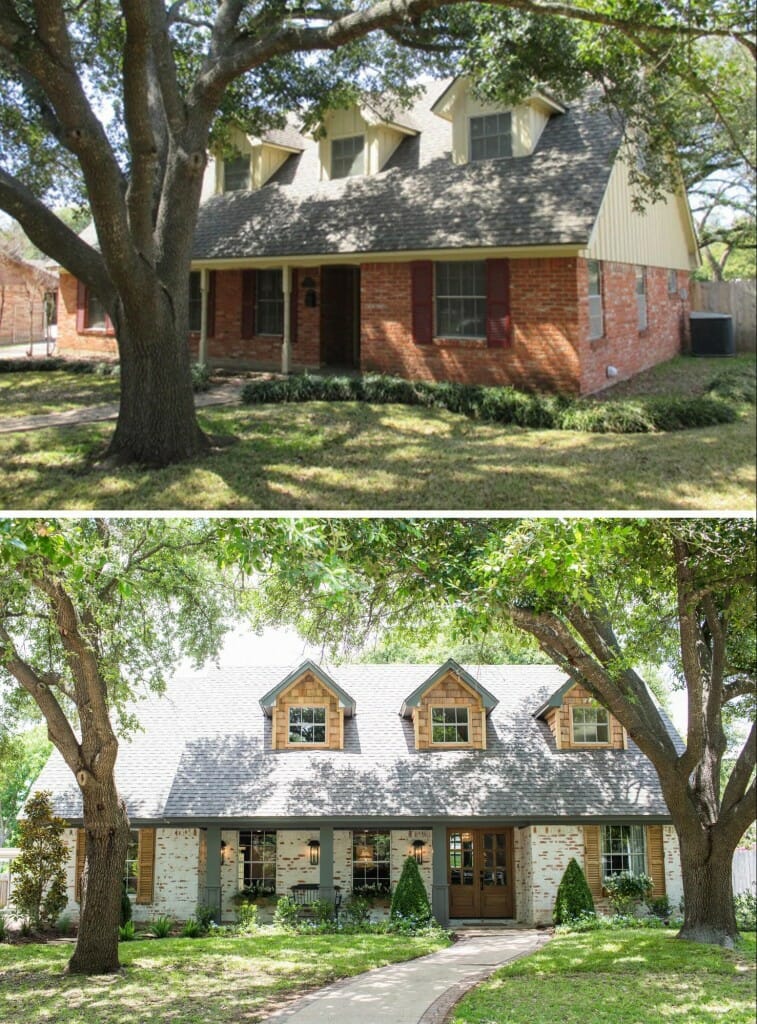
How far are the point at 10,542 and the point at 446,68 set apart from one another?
1083 centimetres

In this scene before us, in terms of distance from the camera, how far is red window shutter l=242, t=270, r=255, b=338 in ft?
59.7

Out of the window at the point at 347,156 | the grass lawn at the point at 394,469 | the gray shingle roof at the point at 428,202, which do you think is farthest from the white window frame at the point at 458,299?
the window at the point at 347,156

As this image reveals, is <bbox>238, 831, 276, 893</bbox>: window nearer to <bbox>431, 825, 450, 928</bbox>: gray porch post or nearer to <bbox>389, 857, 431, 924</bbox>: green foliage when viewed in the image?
<bbox>389, 857, 431, 924</bbox>: green foliage

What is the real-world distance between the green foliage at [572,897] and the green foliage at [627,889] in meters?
0.36

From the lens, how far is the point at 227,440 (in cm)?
1130

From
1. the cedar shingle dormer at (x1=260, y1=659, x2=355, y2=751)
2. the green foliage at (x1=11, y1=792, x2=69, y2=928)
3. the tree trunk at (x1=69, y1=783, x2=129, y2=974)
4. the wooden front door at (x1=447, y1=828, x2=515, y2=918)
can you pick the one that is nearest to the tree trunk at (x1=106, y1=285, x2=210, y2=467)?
the tree trunk at (x1=69, y1=783, x2=129, y2=974)

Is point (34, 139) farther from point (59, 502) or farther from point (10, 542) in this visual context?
point (10, 542)

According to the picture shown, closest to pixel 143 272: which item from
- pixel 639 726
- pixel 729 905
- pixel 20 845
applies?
pixel 20 845

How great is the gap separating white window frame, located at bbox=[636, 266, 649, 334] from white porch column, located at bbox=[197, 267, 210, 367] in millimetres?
7276

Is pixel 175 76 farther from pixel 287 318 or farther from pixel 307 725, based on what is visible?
pixel 307 725

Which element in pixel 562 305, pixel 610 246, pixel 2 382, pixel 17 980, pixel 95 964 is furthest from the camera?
pixel 2 382

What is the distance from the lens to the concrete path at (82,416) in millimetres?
12227

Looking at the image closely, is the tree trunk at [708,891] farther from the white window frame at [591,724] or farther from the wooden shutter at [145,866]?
the wooden shutter at [145,866]

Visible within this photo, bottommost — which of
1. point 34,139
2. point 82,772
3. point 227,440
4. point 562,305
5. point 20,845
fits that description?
point 20,845
